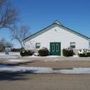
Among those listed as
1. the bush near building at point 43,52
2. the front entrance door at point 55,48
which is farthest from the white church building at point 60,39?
the bush near building at point 43,52

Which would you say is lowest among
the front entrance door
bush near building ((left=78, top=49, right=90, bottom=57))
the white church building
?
bush near building ((left=78, top=49, right=90, bottom=57))

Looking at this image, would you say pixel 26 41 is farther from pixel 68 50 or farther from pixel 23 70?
pixel 23 70

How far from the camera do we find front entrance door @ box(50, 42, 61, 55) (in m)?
44.6

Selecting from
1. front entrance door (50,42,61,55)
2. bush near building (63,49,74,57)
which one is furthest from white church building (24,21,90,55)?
bush near building (63,49,74,57)

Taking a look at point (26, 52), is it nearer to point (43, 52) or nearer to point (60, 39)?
point (43, 52)

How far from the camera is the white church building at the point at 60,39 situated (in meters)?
44.5

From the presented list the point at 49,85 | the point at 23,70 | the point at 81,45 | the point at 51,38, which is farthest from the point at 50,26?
the point at 49,85

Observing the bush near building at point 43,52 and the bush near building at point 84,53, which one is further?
the bush near building at point 43,52

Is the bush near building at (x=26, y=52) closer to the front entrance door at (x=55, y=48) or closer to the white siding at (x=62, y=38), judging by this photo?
the white siding at (x=62, y=38)

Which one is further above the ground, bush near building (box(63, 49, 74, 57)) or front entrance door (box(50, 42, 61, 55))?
front entrance door (box(50, 42, 61, 55))

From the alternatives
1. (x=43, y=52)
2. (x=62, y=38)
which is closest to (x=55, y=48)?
(x=62, y=38)

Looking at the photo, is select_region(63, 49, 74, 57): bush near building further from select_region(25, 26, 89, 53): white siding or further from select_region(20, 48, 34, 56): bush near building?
select_region(20, 48, 34, 56): bush near building

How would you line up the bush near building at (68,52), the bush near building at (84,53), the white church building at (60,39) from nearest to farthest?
the bush near building at (84,53), the bush near building at (68,52), the white church building at (60,39)

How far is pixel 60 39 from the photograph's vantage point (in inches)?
1757
